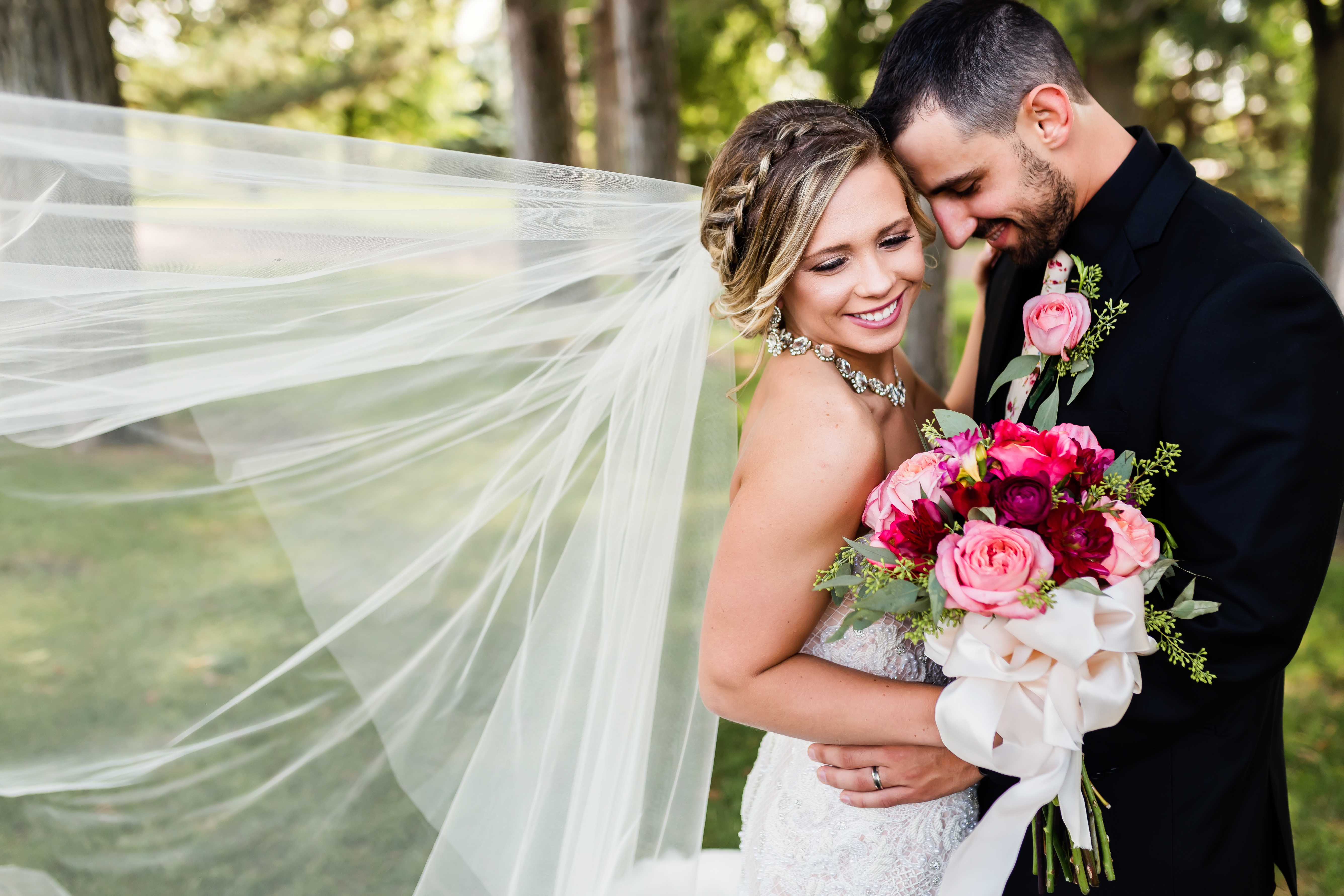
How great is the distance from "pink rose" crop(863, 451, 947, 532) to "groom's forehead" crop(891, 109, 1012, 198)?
0.79 metres

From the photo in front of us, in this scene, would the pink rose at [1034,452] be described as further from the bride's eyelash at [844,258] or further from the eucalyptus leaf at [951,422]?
the bride's eyelash at [844,258]

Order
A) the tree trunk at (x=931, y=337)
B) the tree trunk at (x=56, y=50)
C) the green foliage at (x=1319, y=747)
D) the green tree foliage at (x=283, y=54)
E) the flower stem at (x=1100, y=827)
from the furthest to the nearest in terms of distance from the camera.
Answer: the green tree foliage at (x=283, y=54) < the tree trunk at (x=931, y=337) < the tree trunk at (x=56, y=50) < the green foliage at (x=1319, y=747) < the flower stem at (x=1100, y=827)

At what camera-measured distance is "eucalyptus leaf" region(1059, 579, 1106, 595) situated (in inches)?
64.2

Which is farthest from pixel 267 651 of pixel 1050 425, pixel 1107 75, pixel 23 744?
pixel 1107 75

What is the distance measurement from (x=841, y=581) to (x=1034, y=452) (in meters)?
0.42

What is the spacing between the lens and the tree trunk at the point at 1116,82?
9188mm

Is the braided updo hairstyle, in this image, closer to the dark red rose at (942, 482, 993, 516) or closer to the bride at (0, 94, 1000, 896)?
the bride at (0, 94, 1000, 896)

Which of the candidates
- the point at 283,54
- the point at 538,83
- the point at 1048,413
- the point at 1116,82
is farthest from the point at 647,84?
the point at 283,54

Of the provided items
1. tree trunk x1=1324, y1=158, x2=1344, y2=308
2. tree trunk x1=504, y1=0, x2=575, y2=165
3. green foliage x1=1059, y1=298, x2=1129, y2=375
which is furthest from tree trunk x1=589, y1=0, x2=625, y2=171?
green foliage x1=1059, y1=298, x2=1129, y2=375

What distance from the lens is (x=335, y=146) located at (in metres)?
2.37

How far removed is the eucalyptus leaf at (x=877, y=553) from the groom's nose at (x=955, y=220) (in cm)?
91

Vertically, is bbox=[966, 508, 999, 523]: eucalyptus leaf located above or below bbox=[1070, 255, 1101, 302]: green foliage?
below

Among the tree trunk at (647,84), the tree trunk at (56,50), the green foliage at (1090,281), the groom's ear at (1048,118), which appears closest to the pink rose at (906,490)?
the green foliage at (1090,281)

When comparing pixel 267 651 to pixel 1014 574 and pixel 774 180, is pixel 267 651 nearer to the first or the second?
pixel 774 180
